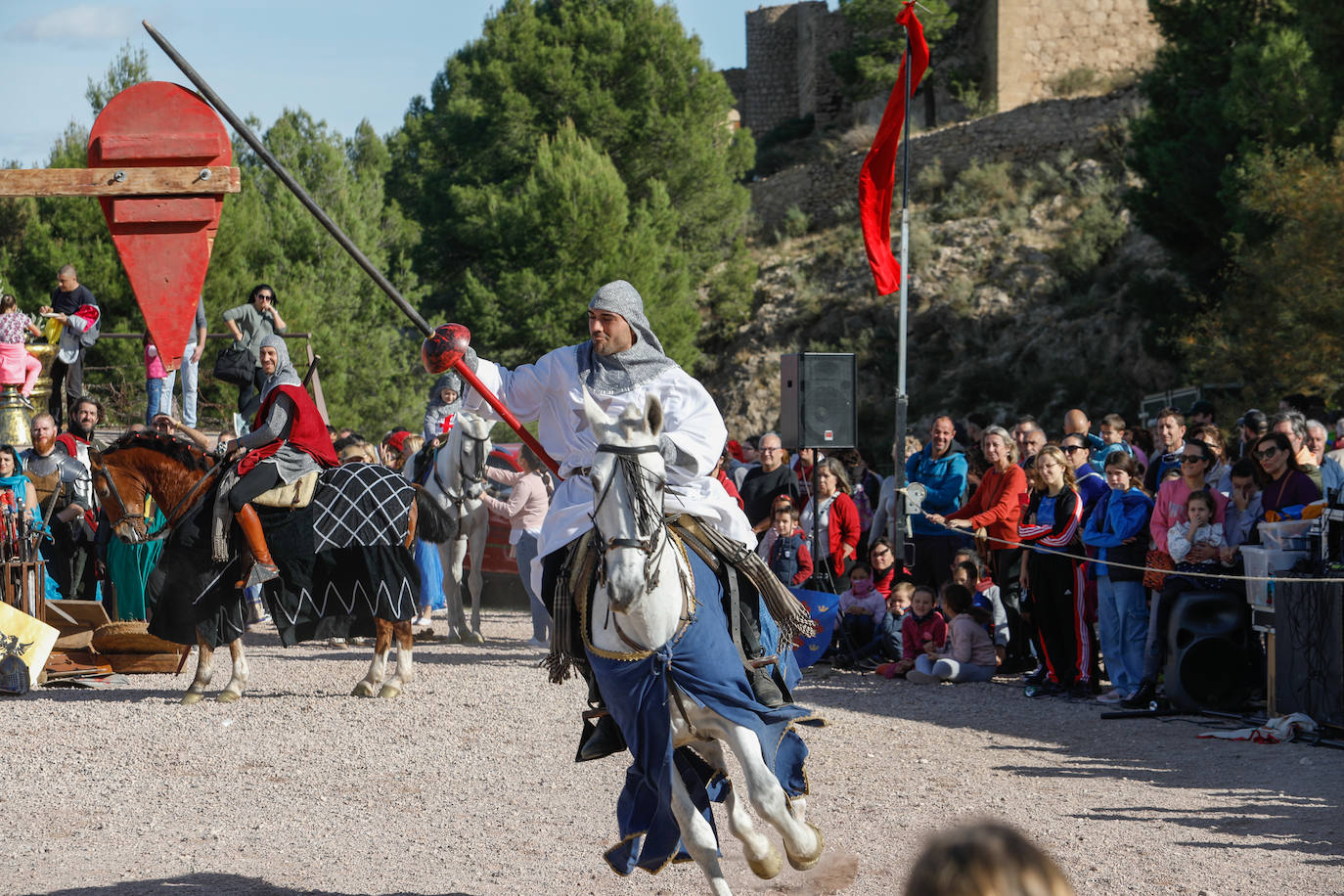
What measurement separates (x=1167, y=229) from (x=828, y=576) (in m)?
18.4

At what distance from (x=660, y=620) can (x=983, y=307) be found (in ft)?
105

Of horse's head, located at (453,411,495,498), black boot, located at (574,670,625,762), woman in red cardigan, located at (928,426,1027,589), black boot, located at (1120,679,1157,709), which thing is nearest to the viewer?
black boot, located at (574,670,625,762)

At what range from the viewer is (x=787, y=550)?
37.7 feet

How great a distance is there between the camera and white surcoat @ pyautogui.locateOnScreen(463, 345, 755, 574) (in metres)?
5.02

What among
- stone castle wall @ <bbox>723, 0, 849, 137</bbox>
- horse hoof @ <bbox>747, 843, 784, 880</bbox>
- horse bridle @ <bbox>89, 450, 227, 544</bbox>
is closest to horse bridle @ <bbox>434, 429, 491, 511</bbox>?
horse bridle @ <bbox>89, 450, 227, 544</bbox>

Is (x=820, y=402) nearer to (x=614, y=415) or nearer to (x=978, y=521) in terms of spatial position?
(x=978, y=521)

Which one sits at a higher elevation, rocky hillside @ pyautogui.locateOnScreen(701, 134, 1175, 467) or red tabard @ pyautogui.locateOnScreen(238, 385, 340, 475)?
rocky hillside @ pyautogui.locateOnScreen(701, 134, 1175, 467)

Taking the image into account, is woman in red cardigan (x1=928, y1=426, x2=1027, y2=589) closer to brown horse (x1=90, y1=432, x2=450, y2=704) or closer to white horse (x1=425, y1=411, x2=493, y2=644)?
white horse (x1=425, y1=411, x2=493, y2=644)

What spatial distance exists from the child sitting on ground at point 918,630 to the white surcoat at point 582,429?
6.11 m

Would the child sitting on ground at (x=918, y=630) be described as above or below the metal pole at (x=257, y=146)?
below

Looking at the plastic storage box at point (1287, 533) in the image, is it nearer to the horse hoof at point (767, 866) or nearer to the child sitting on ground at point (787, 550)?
the child sitting on ground at point (787, 550)

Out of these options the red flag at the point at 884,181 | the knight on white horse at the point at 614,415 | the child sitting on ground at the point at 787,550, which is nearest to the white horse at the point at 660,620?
the knight on white horse at the point at 614,415

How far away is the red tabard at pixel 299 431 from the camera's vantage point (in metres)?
9.62

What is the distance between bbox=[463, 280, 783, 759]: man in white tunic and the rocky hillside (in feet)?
85.2
